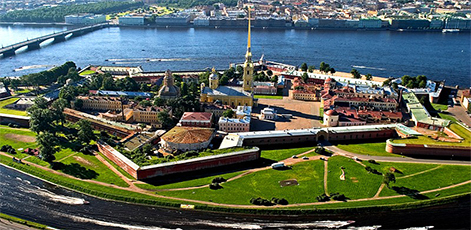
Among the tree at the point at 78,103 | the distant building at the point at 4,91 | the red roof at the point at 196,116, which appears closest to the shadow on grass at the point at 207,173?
the red roof at the point at 196,116

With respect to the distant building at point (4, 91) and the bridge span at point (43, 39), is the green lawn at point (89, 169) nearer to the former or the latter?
the distant building at point (4, 91)

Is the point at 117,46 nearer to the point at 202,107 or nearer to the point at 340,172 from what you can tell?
the point at 202,107

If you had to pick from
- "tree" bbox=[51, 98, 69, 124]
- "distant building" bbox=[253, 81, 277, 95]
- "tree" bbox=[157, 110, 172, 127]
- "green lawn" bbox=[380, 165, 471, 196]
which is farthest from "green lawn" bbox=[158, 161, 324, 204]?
"distant building" bbox=[253, 81, 277, 95]

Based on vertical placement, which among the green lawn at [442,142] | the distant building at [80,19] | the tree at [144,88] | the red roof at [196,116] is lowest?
the green lawn at [442,142]

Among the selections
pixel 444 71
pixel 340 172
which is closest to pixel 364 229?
pixel 340 172

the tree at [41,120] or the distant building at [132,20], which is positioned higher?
the distant building at [132,20]

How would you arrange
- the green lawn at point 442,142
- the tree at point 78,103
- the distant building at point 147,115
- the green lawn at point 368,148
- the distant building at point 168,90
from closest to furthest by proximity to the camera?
the green lawn at point 442,142 → the green lawn at point 368,148 → the distant building at point 147,115 → the tree at point 78,103 → the distant building at point 168,90

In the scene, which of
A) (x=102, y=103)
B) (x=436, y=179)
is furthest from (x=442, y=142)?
(x=102, y=103)
